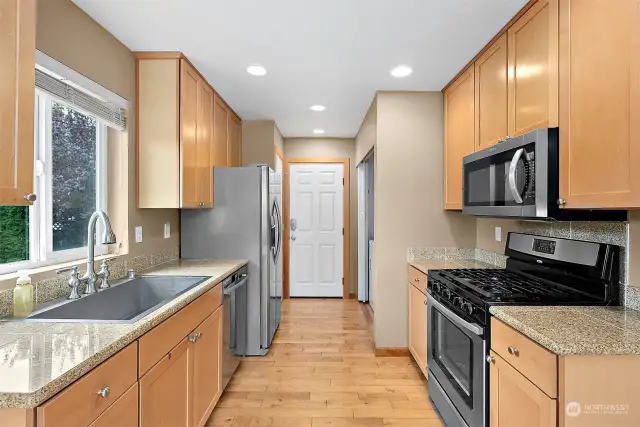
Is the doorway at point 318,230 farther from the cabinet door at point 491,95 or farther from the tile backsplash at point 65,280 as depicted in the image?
the cabinet door at point 491,95

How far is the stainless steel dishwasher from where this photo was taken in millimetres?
2725

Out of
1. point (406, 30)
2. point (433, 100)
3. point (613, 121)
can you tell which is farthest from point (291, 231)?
point (613, 121)

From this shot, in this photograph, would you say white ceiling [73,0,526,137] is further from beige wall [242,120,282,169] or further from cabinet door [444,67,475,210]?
beige wall [242,120,282,169]

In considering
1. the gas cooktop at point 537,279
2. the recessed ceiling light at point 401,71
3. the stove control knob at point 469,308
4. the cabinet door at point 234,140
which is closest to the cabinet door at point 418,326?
the gas cooktop at point 537,279

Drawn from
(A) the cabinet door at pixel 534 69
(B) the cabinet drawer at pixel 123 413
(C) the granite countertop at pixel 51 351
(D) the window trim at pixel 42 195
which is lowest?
(B) the cabinet drawer at pixel 123 413

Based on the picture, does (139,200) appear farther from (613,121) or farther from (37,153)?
(613,121)

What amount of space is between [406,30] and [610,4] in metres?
1.08

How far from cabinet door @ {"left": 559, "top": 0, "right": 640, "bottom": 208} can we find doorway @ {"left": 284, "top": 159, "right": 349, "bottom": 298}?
4082 millimetres

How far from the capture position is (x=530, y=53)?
6.57ft

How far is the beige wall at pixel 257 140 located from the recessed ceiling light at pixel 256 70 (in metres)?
1.61

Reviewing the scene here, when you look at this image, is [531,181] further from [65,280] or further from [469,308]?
[65,280]

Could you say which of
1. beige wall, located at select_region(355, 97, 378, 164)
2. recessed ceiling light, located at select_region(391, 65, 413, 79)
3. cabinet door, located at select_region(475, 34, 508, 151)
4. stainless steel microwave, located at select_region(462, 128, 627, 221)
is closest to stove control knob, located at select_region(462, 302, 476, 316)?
stainless steel microwave, located at select_region(462, 128, 627, 221)

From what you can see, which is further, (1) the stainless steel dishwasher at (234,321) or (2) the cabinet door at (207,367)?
(1) the stainless steel dishwasher at (234,321)

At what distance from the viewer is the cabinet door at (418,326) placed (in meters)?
2.89
